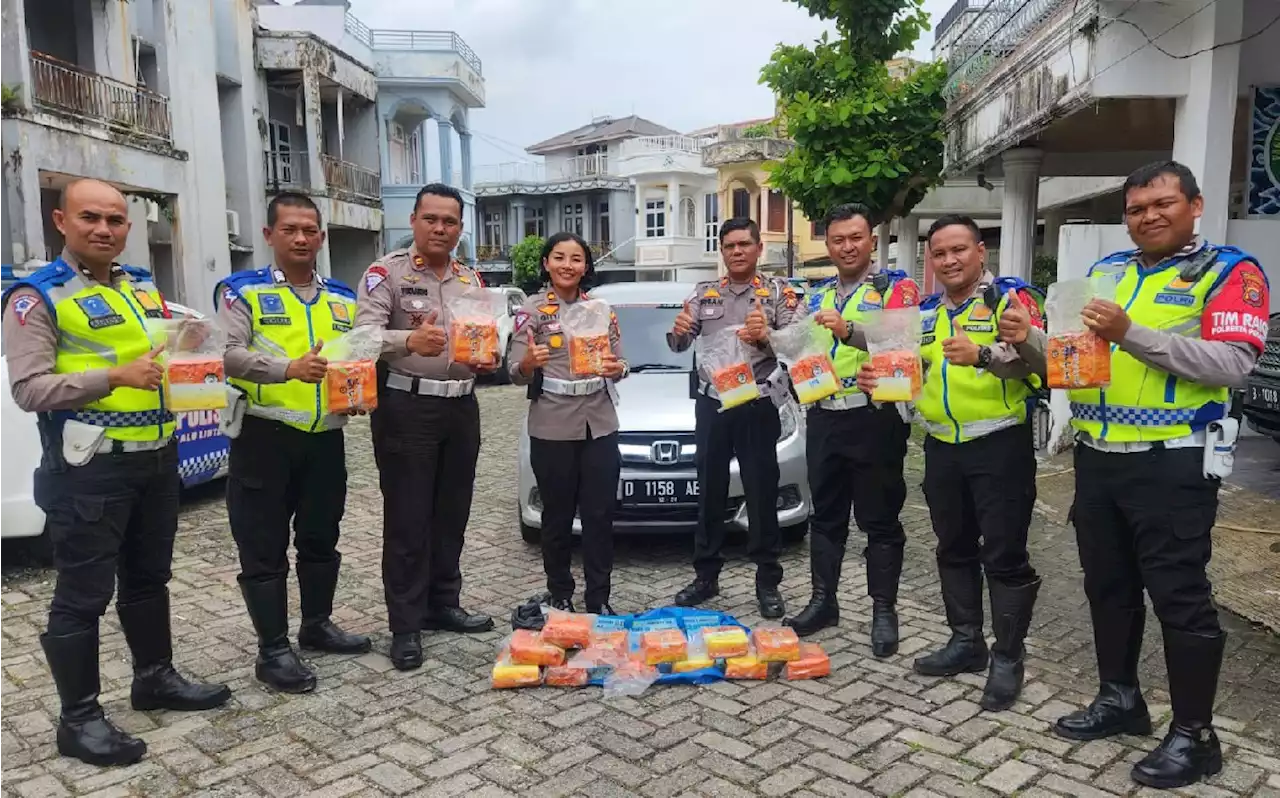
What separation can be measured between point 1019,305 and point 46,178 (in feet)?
41.6

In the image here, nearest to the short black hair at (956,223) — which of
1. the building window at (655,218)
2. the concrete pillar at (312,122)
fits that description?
the concrete pillar at (312,122)

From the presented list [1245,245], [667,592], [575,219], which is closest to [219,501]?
[667,592]

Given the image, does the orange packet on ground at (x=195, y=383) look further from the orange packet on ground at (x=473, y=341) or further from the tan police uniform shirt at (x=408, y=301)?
the orange packet on ground at (x=473, y=341)

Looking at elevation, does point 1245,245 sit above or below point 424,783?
above

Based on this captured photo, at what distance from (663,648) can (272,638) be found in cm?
166

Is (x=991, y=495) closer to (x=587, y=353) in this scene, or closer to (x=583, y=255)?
(x=587, y=353)

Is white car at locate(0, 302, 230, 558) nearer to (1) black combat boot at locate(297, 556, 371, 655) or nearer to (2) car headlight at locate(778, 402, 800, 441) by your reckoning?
(1) black combat boot at locate(297, 556, 371, 655)

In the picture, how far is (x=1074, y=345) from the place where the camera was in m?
2.96

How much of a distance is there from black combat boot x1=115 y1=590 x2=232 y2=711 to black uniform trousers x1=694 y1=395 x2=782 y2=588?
2.44 m

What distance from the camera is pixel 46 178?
38.9 feet

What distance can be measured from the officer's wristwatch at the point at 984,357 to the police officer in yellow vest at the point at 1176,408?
0.35 m

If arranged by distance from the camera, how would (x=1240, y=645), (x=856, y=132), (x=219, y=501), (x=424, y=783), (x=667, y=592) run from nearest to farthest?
(x=424, y=783)
(x=1240, y=645)
(x=667, y=592)
(x=219, y=501)
(x=856, y=132)

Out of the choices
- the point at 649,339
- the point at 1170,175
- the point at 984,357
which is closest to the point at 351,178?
the point at 649,339

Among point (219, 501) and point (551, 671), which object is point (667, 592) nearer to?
point (551, 671)
